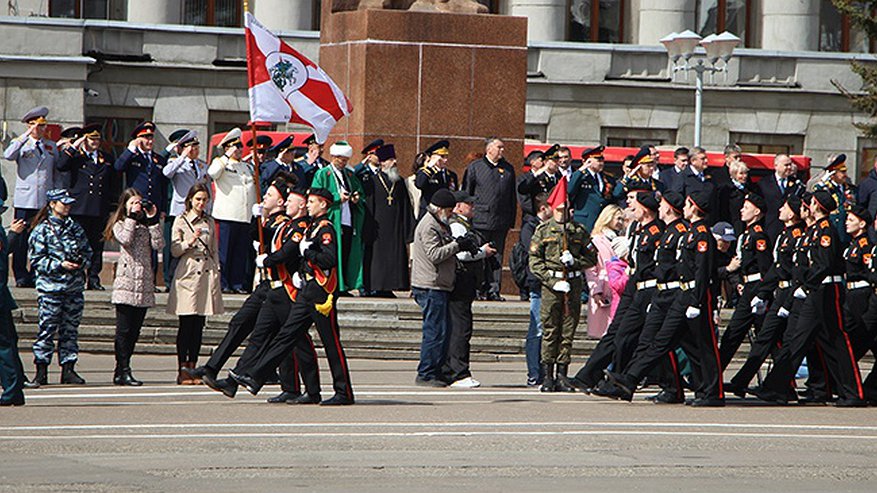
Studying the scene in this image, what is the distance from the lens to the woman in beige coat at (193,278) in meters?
17.1

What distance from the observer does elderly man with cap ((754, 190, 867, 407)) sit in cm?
1628

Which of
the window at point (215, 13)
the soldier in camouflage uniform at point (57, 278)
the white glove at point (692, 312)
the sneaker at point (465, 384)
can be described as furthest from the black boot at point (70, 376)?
the window at point (215, 13)

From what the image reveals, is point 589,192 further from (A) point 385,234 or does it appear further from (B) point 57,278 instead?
(B) point 57,278

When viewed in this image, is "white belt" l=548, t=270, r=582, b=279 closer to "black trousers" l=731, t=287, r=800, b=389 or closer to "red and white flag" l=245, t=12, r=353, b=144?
"black trousers" l=731, t=287, r=800, b=389

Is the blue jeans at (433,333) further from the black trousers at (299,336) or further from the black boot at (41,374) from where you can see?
the black boot at (41,374)

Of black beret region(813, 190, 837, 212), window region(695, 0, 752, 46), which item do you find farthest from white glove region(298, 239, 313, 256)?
window region(695, 0, 752, 46)

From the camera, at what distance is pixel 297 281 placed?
15.4 metres

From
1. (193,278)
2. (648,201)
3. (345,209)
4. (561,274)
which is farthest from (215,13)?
(648,201)

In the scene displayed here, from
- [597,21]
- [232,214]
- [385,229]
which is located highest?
[597,21]

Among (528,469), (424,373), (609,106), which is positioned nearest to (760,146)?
(609,106)

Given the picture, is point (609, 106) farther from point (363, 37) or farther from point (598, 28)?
point (363, 37)

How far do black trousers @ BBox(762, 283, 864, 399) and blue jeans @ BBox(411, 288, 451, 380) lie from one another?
2957mm

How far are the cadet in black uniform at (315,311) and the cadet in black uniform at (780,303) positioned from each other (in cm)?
367

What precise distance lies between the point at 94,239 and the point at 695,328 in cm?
832
